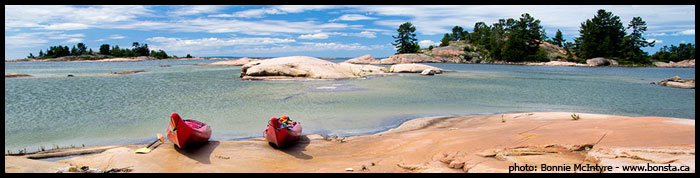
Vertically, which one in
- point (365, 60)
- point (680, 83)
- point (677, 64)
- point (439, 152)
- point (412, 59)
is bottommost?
point (439, 152)

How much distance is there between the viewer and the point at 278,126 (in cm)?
985

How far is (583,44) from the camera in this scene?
98.4 m

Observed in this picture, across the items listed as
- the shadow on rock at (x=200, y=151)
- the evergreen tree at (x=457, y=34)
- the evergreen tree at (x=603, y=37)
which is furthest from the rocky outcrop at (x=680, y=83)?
the evergreen tree at (x=457, y=34)

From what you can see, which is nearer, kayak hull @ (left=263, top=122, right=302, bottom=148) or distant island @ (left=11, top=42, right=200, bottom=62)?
kayak hull @ (left=263, top=122, right=302, bottom=148)

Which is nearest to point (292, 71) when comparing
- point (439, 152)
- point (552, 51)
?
point (439, 152)

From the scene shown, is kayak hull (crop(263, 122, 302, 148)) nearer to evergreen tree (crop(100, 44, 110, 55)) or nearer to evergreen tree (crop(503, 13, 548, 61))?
evergreen tree (crop(503, 13, 548, 61))

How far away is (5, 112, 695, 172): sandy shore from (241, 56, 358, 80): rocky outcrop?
25886 millimetres

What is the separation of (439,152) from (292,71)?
29.9 meters

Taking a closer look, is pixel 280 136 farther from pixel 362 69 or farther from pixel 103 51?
pixel 103 51

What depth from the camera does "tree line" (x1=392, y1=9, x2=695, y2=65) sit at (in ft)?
311

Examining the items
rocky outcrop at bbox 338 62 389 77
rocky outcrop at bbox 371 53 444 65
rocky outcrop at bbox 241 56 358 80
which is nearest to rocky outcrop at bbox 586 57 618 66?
rocky outcrop at bbox 371 53 444 65

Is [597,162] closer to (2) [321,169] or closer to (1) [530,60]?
(2) [321,169]

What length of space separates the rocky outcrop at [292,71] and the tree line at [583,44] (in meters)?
83.3

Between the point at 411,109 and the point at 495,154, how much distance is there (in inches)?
399
